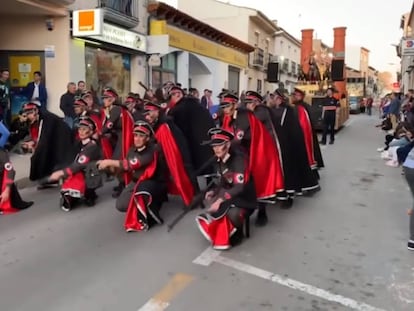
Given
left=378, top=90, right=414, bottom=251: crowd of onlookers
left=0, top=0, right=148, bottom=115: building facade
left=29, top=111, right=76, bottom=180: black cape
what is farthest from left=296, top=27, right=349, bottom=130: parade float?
left=29, top=111, right=76, bottom=180: black cape

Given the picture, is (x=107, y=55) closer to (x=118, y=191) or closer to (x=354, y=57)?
(x=118, y=191)

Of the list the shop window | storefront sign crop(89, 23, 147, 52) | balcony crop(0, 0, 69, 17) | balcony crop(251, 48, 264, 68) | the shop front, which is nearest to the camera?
balcony crop(0, 0, 69, 17)

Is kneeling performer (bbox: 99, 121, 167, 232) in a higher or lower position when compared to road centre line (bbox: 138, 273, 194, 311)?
higher

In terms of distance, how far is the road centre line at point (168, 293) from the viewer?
12.4 feet

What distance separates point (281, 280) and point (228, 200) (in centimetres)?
105

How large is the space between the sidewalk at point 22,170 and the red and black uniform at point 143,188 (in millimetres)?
3070

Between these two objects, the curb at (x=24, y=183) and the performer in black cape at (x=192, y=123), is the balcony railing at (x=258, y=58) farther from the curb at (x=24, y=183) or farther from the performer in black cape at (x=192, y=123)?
the curb at (x=24, y=183)

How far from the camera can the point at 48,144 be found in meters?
7.51

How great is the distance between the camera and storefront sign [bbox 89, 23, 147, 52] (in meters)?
14.7

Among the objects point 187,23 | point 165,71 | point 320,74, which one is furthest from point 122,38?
point 320,74

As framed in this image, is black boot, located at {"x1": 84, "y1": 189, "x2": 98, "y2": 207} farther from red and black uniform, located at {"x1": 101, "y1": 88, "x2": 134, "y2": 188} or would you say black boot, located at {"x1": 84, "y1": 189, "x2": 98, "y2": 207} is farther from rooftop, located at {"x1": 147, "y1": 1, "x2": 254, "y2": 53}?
rooftop, located at {"x1": 147, "y1": 1, "x2": 254, "y2": 53}

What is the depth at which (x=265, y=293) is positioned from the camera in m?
4.08

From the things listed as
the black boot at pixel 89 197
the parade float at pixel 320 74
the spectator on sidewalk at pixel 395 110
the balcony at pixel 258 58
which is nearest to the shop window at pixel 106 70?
the parade float at pixel 320 74

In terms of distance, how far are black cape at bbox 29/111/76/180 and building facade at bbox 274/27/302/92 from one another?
3302cm
